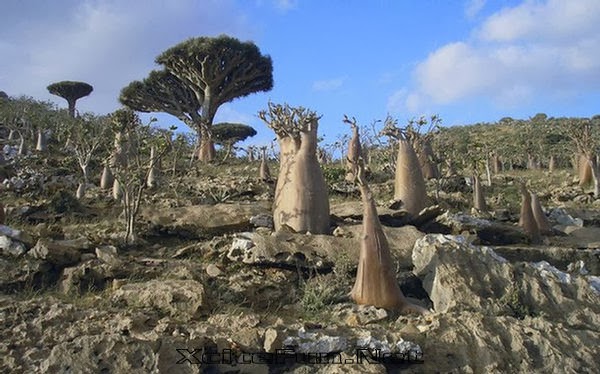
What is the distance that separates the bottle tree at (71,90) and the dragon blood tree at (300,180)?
2604 cm

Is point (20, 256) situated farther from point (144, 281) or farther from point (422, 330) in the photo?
point (422, 330)

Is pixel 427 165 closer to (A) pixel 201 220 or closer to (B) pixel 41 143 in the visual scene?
(A) pixel 201 220

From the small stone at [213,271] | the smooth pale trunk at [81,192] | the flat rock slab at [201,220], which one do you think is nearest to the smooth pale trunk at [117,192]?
the smooth pale trunk at [81,192]

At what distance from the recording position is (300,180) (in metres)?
7.94

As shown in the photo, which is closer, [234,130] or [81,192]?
[81,192]

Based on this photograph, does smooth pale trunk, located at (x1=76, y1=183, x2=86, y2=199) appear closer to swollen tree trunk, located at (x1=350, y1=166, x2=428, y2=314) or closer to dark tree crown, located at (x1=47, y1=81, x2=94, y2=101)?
swollen tree trunk, located at (x1=350, y1=166, x2=428, y2=314)

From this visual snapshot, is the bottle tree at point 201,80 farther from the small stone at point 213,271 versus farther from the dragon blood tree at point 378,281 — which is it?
the dragon blood tree at point 378,281

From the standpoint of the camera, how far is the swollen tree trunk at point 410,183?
30.8 ft

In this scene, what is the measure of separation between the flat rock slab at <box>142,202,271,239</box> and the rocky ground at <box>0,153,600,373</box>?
0.8 inches

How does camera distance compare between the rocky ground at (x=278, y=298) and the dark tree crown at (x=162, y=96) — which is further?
the dark tree crown at (x=162, y=96)

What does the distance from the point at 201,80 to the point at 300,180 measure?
57.9 feet

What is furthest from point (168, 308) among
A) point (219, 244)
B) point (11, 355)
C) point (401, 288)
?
point (401, 288)

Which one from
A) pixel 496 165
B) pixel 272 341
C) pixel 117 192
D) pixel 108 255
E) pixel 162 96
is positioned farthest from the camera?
pixel 162 96

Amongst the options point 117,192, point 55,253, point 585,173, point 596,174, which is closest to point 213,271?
point 55,253
